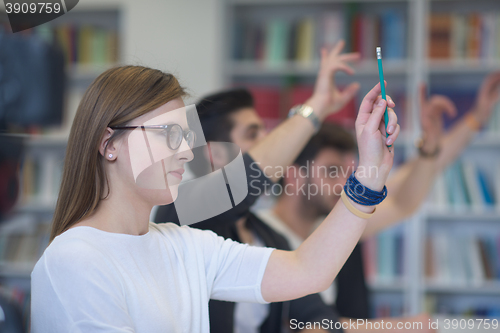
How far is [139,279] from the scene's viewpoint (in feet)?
2.45

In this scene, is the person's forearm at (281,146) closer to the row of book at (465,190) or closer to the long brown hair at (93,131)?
the long brown hair at (93,131)

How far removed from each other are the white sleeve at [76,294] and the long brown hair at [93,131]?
0.32ft

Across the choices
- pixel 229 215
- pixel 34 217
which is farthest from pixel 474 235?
pixel 34 217

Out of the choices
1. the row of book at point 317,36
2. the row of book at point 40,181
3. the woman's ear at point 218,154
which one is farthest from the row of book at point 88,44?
the woman's ear at point 218,154

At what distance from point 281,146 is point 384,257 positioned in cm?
164

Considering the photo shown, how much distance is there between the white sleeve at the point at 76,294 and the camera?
651 mm

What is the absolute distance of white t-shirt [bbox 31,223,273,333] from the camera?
0.66 metres

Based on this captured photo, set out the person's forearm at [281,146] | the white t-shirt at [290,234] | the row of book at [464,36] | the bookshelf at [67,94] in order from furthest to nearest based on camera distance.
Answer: the bookshelf at [67,94] < the row of book at [464,36] < the white t-shirt at [290,234] < the person's forearm at [281,146]

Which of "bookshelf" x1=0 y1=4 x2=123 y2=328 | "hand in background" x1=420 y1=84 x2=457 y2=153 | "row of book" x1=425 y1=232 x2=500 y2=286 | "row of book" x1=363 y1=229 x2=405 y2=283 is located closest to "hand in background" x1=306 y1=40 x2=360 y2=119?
"hand in background" x1=420 y1=84 x2=457 y2=153

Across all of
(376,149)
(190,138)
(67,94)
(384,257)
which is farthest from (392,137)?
(67,94)

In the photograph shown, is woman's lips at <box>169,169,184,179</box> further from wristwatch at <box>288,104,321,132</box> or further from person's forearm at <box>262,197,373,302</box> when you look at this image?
wristwatch at <box>288,104,321,132</box>

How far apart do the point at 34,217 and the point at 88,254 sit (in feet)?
7.95

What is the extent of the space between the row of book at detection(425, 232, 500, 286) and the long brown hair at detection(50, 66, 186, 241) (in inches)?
84.7

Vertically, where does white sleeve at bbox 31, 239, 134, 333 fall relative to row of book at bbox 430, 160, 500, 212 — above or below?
above
